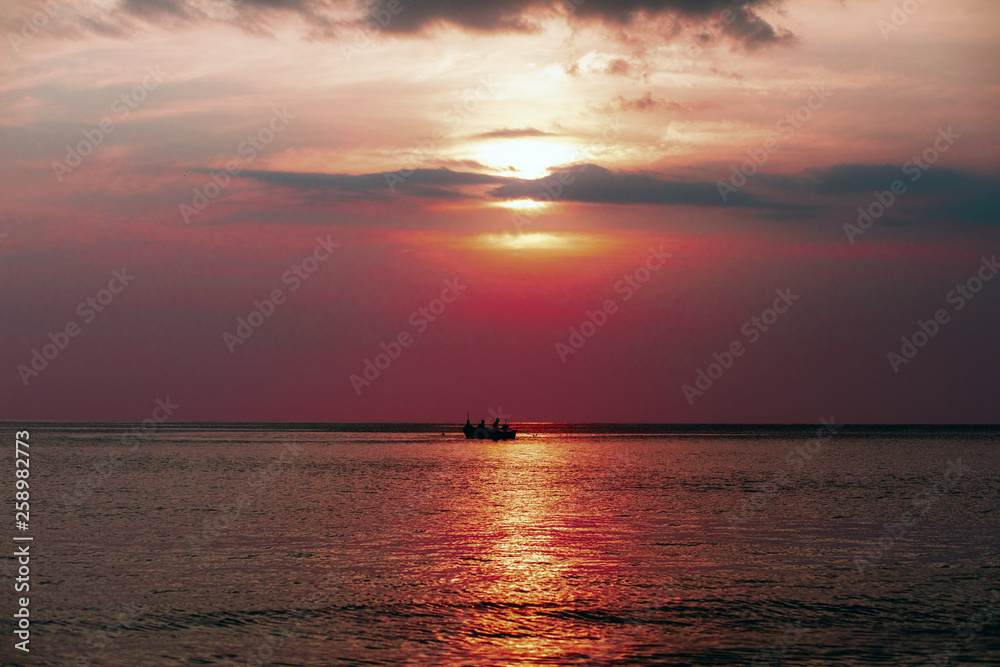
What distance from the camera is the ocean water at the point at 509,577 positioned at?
69.7 ft

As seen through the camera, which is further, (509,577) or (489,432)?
(489,432)

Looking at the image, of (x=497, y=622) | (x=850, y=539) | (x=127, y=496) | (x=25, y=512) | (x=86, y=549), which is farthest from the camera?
(x=127, y=496)

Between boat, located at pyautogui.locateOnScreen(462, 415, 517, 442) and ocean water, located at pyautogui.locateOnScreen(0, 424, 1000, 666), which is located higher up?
boat, located at pyautogui.locateOnScreen(462, 415, 517, 442)

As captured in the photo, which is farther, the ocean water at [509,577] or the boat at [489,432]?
the boat at [489,432]

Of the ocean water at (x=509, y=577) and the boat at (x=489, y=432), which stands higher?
the boat at (x=489, y=432)

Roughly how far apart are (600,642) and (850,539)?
20779 millimetres

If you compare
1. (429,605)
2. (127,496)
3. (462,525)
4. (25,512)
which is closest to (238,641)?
(429,605)

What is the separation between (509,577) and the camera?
94.8ft

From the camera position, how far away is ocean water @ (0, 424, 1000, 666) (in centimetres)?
2123

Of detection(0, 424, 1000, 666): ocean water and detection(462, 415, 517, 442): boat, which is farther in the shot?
detection(462, 415, 517, 442): boat

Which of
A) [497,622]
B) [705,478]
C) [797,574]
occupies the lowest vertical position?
[497,622]

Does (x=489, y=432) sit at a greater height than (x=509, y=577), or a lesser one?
greater

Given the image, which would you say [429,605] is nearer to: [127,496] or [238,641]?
[238,641]

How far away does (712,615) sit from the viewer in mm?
24156
